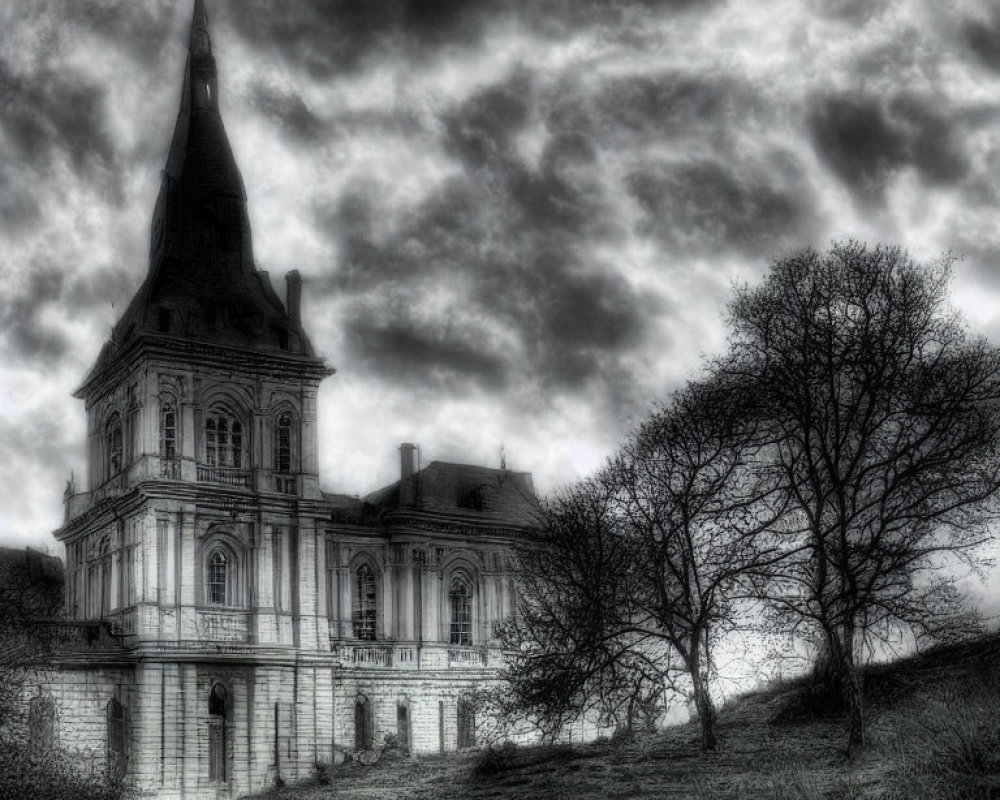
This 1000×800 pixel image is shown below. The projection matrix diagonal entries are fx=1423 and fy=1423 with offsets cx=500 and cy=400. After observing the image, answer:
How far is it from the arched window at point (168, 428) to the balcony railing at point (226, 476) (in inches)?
43.5

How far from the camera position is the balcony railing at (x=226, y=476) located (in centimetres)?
4769

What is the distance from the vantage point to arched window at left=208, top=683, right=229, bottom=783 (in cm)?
4519

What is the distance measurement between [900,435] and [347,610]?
28612mm

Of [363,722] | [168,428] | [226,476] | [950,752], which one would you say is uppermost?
[168,428]

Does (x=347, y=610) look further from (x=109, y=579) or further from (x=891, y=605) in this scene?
(x=891, y=605)

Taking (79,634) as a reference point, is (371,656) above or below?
below

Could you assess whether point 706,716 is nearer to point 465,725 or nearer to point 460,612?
point 465,725

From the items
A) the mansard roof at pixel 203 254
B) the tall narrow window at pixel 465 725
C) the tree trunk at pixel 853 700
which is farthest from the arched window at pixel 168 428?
the tree trunk at pixel 853 700

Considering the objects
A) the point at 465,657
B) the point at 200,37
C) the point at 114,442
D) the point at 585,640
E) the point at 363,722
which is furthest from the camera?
the point at 465,657

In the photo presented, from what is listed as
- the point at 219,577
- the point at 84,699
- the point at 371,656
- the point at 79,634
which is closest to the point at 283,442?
the point at 219,577

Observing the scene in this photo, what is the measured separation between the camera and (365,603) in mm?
53406

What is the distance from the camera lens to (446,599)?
54625 mm

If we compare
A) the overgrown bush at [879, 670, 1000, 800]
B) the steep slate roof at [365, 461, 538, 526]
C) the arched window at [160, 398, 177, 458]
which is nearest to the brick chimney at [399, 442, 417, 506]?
the steep slate roof at [365, 461, 538, 526]

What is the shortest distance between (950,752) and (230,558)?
103 ft
